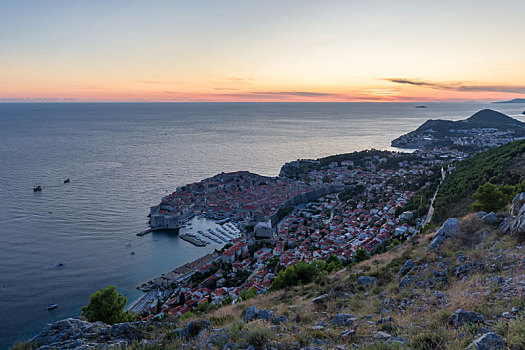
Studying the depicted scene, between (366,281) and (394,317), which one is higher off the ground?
(394,317)

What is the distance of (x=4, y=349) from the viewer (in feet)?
46.2

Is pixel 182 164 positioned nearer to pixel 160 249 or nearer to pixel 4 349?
pixel 160 249

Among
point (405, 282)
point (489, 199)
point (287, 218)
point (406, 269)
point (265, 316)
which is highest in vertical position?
point (489, 199)

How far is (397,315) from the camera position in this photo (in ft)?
18.2

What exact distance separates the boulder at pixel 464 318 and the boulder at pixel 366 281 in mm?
3430

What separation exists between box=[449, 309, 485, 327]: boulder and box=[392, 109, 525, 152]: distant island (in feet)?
211

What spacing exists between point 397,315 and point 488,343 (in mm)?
2021

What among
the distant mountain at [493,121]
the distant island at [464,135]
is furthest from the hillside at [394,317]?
the distant mountain at [493,121]

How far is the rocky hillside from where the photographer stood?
4384 mm

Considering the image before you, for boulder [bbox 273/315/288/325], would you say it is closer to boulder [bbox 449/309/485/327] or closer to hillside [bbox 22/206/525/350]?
hillside [bbox 22/206/525/350]

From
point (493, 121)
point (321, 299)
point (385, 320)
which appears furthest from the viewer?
point (493, 121)

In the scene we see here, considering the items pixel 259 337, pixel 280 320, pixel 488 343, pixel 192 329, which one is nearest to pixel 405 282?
pixel 280 320

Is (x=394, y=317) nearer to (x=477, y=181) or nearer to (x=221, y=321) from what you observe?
(x=221, y=321)

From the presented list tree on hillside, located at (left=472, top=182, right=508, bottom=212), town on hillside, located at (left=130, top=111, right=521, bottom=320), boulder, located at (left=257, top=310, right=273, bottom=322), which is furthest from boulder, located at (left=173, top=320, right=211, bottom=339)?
tree on hillside, located at (left=472, top=182, right=508, bottom=212)
